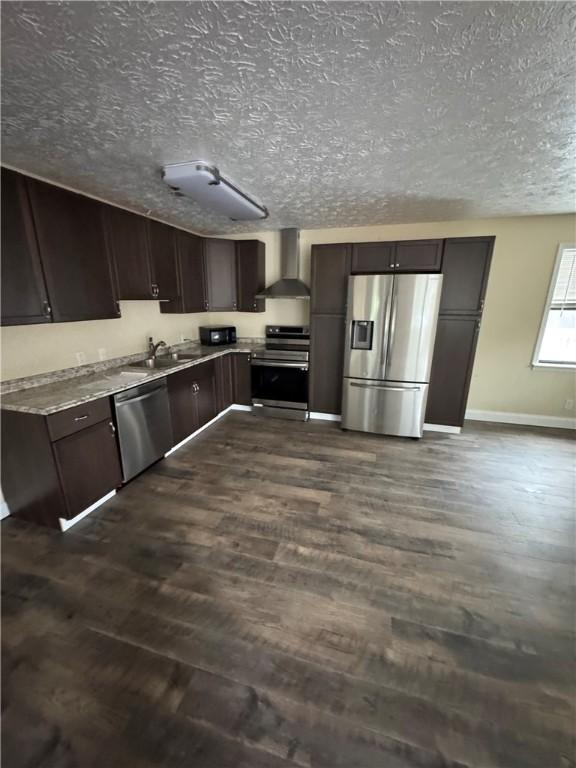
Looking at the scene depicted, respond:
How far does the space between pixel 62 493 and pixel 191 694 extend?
5.03ft

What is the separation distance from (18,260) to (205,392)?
7.17ft

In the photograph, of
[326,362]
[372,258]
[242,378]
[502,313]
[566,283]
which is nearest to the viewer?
[372,258]

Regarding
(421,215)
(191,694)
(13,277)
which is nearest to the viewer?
(191,694)

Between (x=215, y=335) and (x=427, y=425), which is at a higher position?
(x=215, y=335)

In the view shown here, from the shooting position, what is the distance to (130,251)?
2855 millimetres

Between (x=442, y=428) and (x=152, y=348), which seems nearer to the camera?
(x=152, y=348)

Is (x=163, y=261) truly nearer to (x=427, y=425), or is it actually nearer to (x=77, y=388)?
(x=77, y=388)

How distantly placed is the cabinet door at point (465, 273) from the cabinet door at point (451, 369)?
0.15m

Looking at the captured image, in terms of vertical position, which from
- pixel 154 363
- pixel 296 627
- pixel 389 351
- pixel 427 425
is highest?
pixel 389 351

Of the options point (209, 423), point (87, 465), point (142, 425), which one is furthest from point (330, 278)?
point (87, 465)

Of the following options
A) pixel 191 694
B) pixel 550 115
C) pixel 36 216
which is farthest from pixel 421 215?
pixel 191 694

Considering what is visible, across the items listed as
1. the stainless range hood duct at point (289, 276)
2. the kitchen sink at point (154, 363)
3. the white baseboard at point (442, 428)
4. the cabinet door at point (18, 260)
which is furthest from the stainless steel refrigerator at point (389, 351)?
the cabinet door at point (18, 260)

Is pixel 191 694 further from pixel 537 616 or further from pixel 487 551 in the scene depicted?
pixel 487 551

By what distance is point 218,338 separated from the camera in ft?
14.6
